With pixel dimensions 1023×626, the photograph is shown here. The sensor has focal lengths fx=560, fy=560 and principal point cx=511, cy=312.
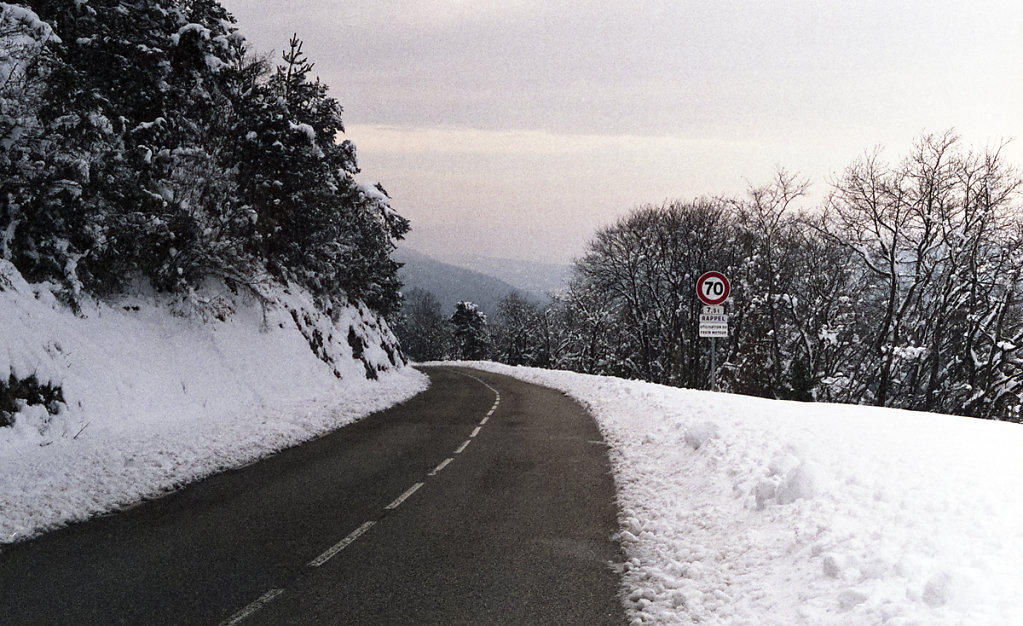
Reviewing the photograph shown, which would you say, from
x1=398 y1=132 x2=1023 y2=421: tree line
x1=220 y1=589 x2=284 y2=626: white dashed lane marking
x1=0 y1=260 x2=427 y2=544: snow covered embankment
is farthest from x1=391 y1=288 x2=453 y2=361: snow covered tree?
x1=220 y1=589 x2=284 y2=626: white dashed lane marking

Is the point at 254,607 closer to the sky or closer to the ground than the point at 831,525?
closer to the ground

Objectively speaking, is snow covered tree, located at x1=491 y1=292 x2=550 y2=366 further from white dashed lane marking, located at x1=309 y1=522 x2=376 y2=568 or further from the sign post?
white dashed lane marking, located at x1=309 y1=522 x2=376 y2=568

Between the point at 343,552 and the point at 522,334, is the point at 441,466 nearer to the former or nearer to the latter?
the point at 343,552

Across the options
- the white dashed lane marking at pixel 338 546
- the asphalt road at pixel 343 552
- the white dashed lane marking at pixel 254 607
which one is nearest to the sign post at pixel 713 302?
the asphalt road at pixel 343 552

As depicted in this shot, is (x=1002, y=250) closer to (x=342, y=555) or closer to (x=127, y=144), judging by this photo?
(x=342, y=555)

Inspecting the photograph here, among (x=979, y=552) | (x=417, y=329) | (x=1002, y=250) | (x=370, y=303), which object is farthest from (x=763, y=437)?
(x=417, y=329)

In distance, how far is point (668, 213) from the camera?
4191 cm

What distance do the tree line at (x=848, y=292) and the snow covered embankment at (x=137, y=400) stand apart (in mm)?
24553

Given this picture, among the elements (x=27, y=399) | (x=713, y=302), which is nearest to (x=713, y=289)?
(x=713, y=302)

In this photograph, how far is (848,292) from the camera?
104 feet

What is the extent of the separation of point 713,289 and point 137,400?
43.0ft

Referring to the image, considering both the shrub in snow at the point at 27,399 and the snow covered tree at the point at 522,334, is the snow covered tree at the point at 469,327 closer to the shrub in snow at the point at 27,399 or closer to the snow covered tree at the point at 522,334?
the snow covered tree at the point at 522,334

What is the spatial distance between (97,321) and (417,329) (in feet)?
293

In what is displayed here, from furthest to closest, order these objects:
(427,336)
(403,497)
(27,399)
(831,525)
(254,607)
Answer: (427,336) → (27,399) → (403,497) → (831,525) → (254,607)
